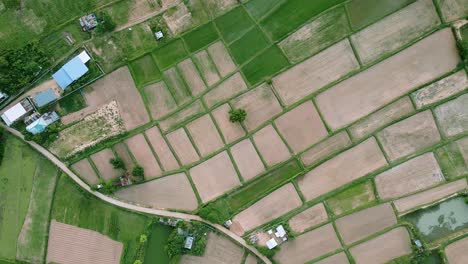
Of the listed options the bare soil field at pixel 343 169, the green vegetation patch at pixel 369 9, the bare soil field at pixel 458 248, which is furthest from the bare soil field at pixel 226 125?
the bare soil field at pixel 458 248

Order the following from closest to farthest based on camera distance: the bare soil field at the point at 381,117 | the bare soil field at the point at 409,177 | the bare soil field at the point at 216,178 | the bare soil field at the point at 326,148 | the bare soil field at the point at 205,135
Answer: the bare soil field at the point at 409,177, the bare soil field at the point at 381,117, the bare soil field at the point at 326,148, the bare soil field at the point at 216,178, the bare soil field at the point at 205,135

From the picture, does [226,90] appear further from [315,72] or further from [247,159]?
[315,72]

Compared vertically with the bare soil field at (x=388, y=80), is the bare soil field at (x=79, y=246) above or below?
below

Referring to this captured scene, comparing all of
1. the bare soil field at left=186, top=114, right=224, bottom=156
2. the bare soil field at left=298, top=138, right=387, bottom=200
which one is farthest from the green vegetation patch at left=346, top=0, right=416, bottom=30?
the bare soil field at left=186, top=114, right=224, bottom=156

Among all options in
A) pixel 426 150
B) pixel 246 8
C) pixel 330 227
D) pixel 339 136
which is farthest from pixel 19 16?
pixel 426 150

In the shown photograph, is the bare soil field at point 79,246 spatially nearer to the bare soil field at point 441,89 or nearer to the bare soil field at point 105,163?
the bare soil field at point 105,163

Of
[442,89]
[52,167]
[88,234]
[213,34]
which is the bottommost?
[88,234]

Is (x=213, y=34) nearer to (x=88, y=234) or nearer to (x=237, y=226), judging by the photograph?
(x=237, y=226)
